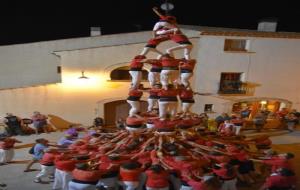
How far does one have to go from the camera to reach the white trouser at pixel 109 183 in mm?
8164

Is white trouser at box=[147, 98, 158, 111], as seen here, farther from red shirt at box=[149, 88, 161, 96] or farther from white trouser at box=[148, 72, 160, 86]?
white trouser at box=[148, 72, 160, 86]

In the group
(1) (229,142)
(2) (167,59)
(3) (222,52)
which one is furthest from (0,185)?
(3) (222,52)

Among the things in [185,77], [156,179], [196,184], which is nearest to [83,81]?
[185,77]

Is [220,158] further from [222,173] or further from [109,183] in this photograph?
[109,183]

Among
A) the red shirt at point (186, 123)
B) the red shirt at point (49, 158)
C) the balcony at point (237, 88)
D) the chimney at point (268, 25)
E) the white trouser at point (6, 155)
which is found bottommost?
the white trouser at point (6, 155)

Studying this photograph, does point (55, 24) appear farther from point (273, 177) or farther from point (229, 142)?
point (273, 177)

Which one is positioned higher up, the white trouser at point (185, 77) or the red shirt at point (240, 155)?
the white trouser at point (185, 77)

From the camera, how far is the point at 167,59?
28.5 ft

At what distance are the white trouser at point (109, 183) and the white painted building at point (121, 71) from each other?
964cm

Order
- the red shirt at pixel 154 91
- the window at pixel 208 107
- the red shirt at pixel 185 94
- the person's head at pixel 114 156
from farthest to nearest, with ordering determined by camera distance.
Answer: the window at pixel 208 107
the red shirt at pixel 185 94
the red shirt at pixel 154 91
the person's head at pixel 114 156

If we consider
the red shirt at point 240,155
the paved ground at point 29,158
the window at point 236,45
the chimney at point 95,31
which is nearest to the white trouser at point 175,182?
the red shirt at point 240,155

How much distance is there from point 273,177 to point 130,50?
1114 centimetres

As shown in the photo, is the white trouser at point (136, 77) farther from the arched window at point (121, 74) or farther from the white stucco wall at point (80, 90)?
the arched window at point (121, 74)

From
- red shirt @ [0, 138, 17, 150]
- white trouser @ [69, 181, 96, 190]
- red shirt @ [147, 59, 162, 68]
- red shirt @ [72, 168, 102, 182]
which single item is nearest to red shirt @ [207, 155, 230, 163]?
red shirt @ [147, 59, 162, 68]
